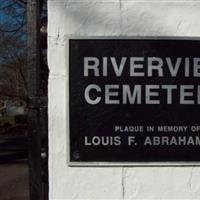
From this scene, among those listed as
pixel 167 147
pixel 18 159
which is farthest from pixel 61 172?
pixel 18 159

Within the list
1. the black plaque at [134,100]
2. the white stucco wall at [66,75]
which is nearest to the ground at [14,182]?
the white stucco wall at [66,75]

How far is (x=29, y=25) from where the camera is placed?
365 centimetres

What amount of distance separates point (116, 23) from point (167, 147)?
86 cm

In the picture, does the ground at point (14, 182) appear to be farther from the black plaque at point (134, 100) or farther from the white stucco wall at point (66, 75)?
the black plaque at point (134, 100)

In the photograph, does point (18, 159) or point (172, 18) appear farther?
point (18, 159)

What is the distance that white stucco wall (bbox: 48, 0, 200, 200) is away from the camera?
379 centimetres

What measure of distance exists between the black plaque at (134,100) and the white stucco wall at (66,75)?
0.06 meters

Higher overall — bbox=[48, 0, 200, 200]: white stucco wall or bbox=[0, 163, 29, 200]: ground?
bbox=[48, 0, 200, 200]: white stucco wall

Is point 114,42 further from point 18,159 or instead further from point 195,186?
point 18,159

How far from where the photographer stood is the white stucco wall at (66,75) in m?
3.79

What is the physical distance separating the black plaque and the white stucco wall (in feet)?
0.20

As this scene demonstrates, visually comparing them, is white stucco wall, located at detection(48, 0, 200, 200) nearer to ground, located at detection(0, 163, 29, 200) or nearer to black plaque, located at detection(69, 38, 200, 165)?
black plaque, located at detection(69, 38, 200, 165)

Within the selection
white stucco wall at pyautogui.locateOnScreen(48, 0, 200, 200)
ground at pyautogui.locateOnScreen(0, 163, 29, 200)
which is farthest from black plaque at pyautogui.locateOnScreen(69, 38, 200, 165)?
ground at pyautogui.locateOnScreen(0, 163, 29, 200)

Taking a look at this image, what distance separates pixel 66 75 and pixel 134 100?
46 centimetres
